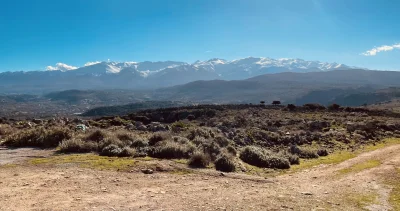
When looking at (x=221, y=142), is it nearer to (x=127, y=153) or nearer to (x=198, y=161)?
(x=198, y=161)

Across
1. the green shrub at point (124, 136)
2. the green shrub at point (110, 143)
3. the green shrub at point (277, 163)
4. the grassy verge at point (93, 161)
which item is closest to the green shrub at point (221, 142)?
the green shrub at point (277, 163)

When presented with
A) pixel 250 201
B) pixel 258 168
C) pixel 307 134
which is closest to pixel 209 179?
pixel 250 201

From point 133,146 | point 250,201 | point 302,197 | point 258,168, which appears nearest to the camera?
point 250,201

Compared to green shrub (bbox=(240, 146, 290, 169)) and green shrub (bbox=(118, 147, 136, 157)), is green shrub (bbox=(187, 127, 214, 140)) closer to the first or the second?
green shrub (bbox=(240, 146, 290, 169))

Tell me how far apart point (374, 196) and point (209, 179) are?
17.4ft

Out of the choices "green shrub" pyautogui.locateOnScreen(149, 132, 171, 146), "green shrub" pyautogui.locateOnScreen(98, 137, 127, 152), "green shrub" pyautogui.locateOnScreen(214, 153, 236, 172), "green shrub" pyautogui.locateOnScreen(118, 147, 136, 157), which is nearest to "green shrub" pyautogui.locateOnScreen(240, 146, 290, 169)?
"green shrub" pyautogui.locateOnScreen(214, 153, 236, 172)

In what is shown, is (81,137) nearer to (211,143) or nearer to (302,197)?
(211,143)

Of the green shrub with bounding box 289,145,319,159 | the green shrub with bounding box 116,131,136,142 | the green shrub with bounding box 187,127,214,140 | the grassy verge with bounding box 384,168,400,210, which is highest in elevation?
the green shrub with bounding box 116,131,136,142

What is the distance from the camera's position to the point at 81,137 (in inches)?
647

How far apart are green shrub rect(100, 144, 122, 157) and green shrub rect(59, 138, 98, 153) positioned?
3.47 ft

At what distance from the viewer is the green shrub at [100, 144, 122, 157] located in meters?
13.9

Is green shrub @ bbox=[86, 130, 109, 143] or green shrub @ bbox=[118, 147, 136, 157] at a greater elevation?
green shrub @ bbox=[86, 130, 109, 143]

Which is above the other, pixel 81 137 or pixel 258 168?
pixel 81 137

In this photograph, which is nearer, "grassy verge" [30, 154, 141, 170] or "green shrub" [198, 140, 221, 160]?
"grassy verge" [30, 154, 141, 170]
